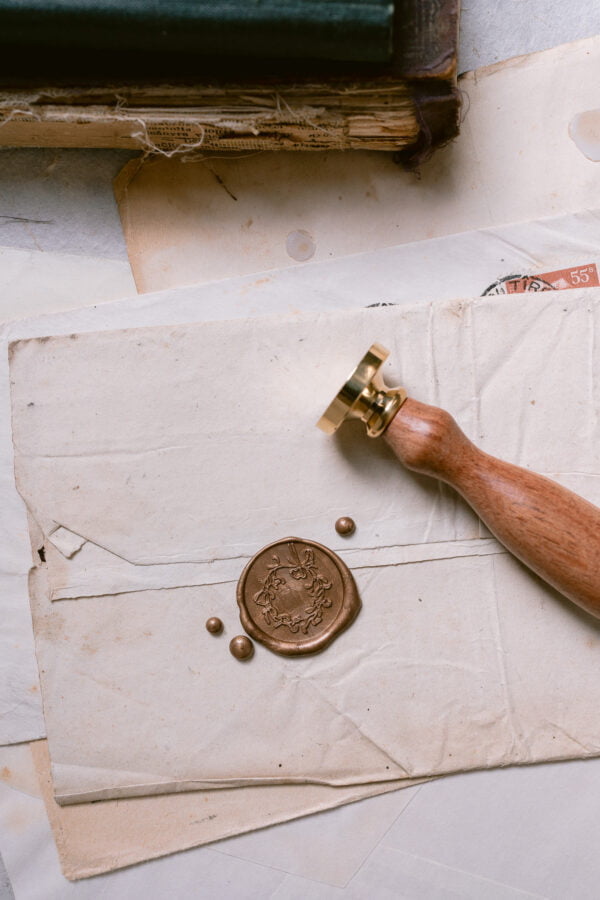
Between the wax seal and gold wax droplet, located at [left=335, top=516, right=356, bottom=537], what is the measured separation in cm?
2

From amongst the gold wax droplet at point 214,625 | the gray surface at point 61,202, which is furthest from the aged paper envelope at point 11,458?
the gold wax droplet at point 214,625

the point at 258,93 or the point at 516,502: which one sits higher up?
the point at 258,93

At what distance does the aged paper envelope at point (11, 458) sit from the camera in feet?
2.75

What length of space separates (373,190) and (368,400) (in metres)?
0.29

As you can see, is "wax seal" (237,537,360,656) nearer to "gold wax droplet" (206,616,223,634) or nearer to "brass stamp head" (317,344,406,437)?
"gold wax droplet" (206,616,223,634)

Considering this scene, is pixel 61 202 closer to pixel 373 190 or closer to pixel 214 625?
pixel 373 190

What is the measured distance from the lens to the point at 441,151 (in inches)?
32.9

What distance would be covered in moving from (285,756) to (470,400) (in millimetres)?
436

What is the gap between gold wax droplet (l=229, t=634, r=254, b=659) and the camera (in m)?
0.77

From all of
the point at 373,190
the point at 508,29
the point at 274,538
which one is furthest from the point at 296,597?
the point at 508,29

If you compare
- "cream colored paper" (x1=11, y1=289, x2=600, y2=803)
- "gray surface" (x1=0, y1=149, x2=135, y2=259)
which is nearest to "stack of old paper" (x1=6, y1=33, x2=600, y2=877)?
"cream colored paper" (x1=11, y1=289, x2=600, y2=803)

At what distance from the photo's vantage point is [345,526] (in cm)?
77

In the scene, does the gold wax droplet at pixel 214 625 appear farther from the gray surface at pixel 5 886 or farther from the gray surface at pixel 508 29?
the gray surface at pixel 508 29

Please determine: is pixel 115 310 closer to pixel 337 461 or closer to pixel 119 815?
pixel 337 461
